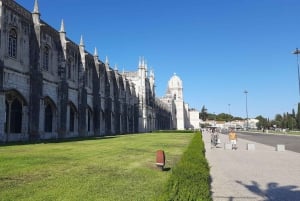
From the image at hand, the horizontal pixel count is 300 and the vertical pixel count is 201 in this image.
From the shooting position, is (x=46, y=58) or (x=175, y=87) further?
(x=175, y=87)

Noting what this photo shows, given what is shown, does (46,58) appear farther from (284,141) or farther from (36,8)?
(284,141)

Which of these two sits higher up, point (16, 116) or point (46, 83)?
point (46, 83)

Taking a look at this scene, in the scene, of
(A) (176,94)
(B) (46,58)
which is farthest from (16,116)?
(A) (176,94)

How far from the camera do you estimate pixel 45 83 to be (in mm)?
30047

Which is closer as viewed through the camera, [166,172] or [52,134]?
[166,172]

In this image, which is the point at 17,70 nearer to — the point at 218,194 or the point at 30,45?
the point at 30,45

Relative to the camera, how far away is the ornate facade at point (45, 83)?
81.4 ft

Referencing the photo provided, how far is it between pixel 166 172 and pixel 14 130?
17.7 metres

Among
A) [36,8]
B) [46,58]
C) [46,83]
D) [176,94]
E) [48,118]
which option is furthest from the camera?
[176,94]

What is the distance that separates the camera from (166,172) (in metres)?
11.3

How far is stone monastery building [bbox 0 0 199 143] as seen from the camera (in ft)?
81.4

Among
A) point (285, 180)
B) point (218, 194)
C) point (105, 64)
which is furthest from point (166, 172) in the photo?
point (105, 64)

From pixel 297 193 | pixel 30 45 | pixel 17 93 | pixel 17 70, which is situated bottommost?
pixel 297 193

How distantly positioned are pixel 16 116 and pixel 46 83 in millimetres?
5513
